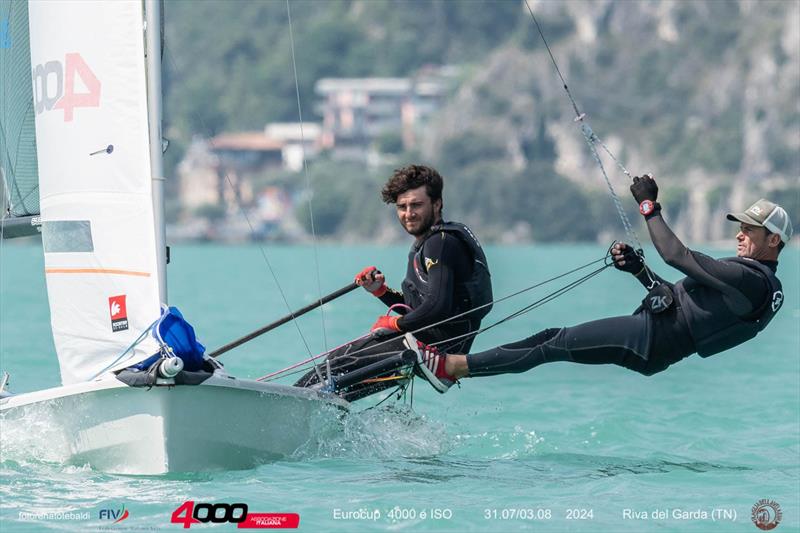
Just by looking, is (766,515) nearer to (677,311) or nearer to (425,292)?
(677,311)

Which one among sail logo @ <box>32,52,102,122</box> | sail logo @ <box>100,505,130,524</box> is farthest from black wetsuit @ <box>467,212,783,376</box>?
sail logo @ <box>32,52,102,122</box>

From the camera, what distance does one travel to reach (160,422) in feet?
24.5

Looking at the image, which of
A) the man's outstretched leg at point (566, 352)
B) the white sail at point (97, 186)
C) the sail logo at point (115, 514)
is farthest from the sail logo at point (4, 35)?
the sail logo at point (115, 514)

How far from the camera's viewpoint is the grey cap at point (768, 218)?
25.6ft

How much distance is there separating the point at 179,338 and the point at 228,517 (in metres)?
0.93

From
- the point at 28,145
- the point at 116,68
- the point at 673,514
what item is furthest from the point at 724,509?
the point at 28,145

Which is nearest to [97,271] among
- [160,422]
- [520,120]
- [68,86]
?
[160,422]

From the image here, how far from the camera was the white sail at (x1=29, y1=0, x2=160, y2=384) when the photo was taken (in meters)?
7.56

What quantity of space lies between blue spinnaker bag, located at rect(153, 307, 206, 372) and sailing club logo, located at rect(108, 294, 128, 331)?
21 cm

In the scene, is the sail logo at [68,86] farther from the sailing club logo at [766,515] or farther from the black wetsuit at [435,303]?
the sailing club logo at [766,515]

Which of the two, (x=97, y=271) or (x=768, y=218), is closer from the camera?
(x=97, y=271)

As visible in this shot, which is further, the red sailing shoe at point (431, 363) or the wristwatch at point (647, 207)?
the red sailing shoe at point (431, 363)

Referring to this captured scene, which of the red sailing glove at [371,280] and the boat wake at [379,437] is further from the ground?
the red sailing glove at [371,280]

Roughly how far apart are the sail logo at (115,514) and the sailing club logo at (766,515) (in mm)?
2857
